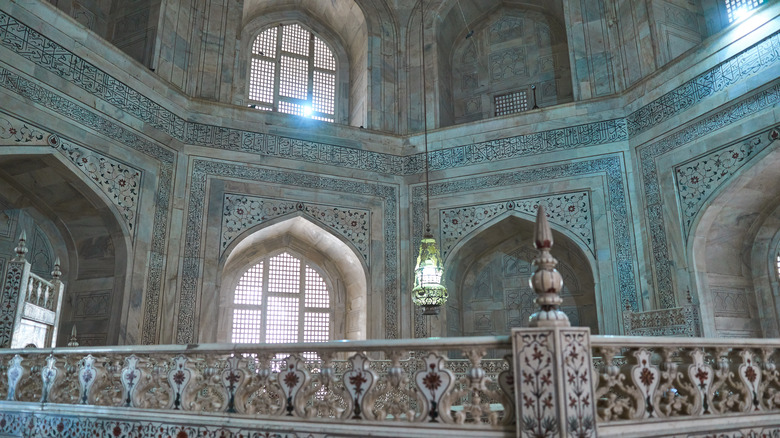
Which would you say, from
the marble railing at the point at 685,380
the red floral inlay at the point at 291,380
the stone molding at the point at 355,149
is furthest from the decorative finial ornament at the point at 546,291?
the stone molding at the point at 355,149

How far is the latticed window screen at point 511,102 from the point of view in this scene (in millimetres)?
8773

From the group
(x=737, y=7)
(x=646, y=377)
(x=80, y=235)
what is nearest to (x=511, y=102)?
(x=737, y=7)

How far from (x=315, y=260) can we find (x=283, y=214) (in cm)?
115

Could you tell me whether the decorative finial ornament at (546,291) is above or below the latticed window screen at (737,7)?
below

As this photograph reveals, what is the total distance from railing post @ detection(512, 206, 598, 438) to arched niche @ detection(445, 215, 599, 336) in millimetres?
4597

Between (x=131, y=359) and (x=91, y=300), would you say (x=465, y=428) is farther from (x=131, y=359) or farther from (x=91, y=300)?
(x=91, y=300)

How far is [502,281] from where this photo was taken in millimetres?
7742

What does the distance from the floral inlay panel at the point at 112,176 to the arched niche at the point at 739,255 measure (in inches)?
217

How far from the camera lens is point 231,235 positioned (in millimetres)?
6762

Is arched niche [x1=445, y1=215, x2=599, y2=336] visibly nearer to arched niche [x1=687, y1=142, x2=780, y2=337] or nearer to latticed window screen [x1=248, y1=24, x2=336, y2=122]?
arched niche [x1=687, y1=142, x2=780, y2=337]

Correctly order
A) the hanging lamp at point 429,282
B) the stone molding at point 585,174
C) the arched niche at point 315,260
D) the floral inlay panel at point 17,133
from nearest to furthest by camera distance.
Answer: the floral inlay panel at point 17,133 < the hanging lamp at point 429,282 < the stone molding at point 585,174 < the arched niche at point 315,260

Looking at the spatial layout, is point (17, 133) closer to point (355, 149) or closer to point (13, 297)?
point (13, 297)

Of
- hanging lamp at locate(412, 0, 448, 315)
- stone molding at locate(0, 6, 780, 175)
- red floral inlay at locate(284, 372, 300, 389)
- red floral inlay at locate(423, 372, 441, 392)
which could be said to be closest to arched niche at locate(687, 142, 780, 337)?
stone molding at locate(0, 6, 780, 175)

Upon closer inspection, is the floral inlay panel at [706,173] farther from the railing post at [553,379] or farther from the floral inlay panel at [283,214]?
the railing post at [553,379]
